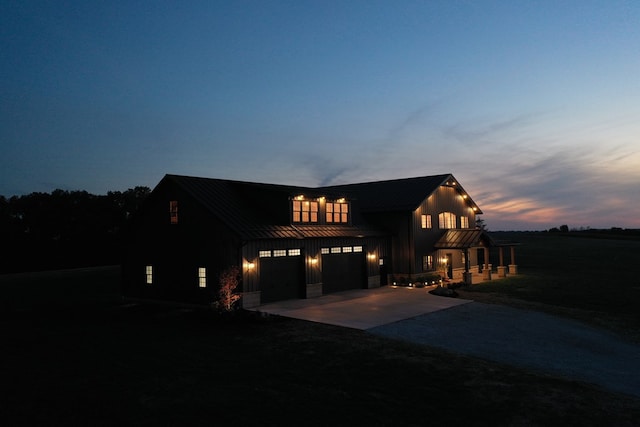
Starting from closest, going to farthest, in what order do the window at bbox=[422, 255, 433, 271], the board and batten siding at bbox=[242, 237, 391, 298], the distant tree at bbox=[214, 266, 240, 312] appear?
the distant tree at bbox=[214, 266, 240, 312] < the board and batten siding at bbox=[242, 237, 391, 298] < the window at bbox=[422, 255, 433, 271]

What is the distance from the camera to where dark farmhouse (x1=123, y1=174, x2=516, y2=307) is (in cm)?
2345

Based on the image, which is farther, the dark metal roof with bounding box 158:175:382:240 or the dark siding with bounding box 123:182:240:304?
the dark metal roof with bounding box 158:175:382:240

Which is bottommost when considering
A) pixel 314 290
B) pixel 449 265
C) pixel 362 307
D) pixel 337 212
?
pixel 362 307

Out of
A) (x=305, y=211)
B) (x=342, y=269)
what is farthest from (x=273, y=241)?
(x=342, y=269)

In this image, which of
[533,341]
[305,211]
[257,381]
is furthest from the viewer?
[305,211]

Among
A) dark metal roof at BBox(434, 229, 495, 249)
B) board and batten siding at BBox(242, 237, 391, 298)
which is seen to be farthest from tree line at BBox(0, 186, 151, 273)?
dark metal roof at BBox(434, 229, 495, 249)

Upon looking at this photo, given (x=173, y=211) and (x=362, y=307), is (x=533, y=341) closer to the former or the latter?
(x=362, y=307)

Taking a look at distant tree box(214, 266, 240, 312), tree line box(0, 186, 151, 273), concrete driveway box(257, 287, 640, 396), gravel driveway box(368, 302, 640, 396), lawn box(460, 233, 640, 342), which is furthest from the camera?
tree line box(0, 186, 151, 273)

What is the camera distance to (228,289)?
21.5 meters

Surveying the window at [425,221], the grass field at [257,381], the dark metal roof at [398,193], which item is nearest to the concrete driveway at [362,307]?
the grass field at [257,381]

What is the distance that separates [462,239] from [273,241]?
59.0ft

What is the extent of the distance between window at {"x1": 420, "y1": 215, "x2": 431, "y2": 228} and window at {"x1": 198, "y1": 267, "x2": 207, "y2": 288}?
1818 cm

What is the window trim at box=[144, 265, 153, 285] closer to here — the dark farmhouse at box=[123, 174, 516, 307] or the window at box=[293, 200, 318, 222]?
the dark farmhouse at box=[123, 174, 516, 307]

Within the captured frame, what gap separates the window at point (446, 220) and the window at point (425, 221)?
5.85 ft
